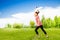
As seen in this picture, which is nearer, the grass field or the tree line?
the grass field

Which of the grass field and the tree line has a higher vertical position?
the tree line

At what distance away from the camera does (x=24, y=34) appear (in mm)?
4746

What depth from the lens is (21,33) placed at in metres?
4.77

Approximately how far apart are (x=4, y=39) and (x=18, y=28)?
39 cm

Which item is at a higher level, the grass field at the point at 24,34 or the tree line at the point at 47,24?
the tree line at the point at 47,24

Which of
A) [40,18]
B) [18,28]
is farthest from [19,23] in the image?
[40,18]

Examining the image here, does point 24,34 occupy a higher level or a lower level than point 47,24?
lower

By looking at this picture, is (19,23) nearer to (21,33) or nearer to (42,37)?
(21,33)

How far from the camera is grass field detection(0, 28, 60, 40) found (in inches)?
185

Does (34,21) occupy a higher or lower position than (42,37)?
higher

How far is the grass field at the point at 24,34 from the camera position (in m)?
4.69

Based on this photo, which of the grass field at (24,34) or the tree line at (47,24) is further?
the tree line at (47,24)

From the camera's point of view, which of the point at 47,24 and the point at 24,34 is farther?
the point at 47,24

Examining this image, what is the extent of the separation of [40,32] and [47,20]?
35 centimetres
